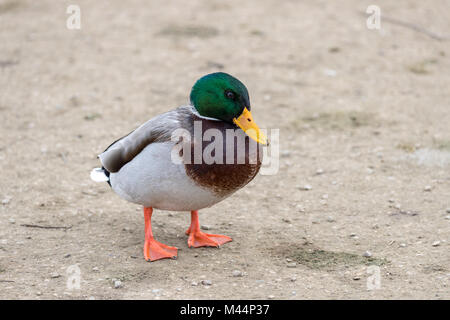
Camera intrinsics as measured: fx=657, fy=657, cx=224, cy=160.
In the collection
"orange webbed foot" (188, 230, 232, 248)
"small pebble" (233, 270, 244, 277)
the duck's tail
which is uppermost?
the duck's tail

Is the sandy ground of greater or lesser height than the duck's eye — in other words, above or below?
below

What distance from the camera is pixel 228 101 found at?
12.9 feet

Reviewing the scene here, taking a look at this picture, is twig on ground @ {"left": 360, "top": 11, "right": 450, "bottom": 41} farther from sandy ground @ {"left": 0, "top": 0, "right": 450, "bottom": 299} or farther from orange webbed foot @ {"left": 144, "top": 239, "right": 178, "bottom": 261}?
orange webbed foot @ {"left": 144, "top": 239, "right": 178, "bottom": 261}

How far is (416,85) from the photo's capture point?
7258 mm

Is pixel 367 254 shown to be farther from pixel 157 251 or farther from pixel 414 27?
pixel 414 27

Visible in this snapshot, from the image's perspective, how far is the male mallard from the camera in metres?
3.83

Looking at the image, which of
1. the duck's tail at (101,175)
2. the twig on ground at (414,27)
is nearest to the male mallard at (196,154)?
the duck's tail at (101,175)

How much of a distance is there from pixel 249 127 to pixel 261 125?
255 cm

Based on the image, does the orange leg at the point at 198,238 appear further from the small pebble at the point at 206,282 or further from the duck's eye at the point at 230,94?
the duck's eye at the point at 230,94

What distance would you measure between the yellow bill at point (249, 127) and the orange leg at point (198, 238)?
32.3 inches

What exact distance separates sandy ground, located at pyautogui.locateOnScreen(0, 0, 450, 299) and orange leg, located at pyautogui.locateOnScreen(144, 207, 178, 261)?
6 centimetres

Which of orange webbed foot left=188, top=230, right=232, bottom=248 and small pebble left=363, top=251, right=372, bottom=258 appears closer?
small pebble left=363, top=251, right=372, bottom=258

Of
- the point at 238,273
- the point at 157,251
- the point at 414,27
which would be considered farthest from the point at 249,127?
the point at 414,27

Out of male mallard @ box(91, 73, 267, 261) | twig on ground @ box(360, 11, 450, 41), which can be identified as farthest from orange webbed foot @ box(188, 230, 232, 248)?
twig on ground @ box(360, 11, 450, 41)
